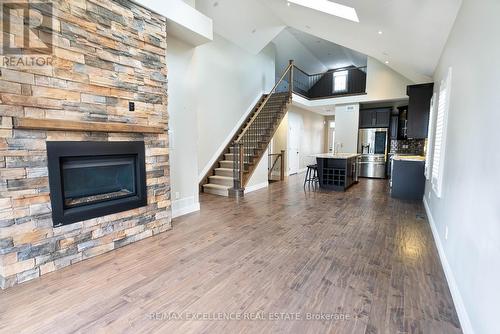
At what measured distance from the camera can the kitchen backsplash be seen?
27.7 feet

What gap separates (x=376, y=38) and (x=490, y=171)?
182 inches

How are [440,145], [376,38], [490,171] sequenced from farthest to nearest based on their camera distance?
[376,38] → [440,145] → [490,171]

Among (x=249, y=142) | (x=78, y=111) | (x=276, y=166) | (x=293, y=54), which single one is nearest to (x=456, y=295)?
(x=78, y=111)

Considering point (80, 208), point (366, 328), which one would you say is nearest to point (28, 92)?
point (80, 208)

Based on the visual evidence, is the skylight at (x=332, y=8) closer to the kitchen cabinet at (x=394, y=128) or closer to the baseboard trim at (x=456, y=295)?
the baseboard trim at (x=456, y=295)

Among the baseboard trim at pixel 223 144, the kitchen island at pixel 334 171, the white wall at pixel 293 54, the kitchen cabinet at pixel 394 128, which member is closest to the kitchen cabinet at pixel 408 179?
the kitchen island at pixel 334 171

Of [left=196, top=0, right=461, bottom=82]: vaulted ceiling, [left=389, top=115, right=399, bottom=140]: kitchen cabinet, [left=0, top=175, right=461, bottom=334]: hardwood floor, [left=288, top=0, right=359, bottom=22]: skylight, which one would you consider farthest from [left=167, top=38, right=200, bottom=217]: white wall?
[left=389, top=115, right=399, bottom=140]: kitchen cabinet

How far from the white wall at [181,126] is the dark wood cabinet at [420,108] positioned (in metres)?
4.63

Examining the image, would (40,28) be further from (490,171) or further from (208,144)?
(208,144)

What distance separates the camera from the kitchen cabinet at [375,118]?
28.5 feet

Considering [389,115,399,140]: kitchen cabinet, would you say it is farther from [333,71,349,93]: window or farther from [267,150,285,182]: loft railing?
[267,150,285,182]: loft railing

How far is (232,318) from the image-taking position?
1.82 metres

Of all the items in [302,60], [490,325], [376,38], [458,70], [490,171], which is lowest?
[490,325]

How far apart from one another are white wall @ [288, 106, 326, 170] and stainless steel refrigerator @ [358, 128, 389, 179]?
235cm
